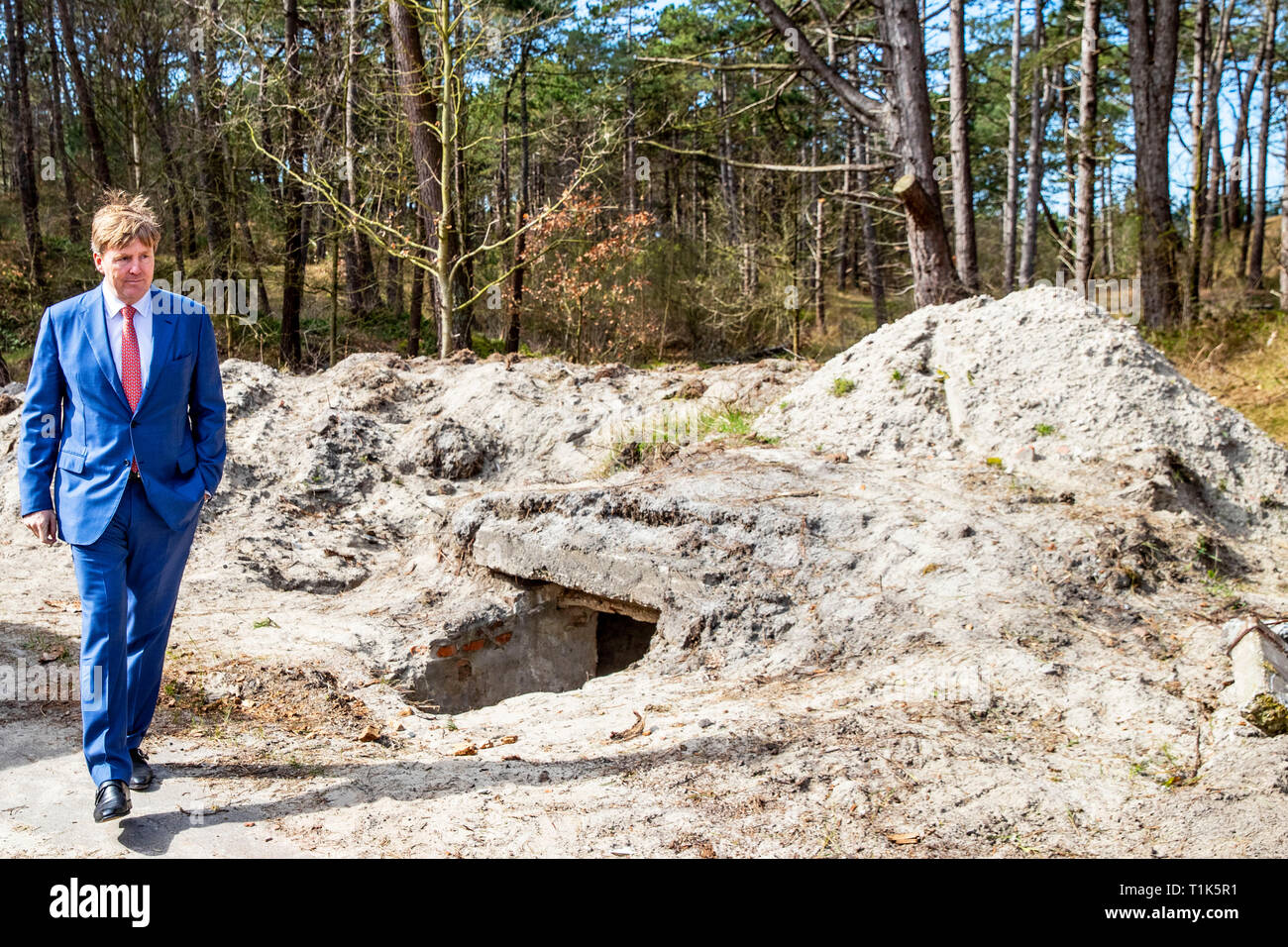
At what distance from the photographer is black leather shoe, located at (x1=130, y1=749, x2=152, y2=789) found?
353 cm

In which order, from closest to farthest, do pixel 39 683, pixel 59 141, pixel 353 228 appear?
pixel 39 683 → pixel 353 228 → pixel 59 141

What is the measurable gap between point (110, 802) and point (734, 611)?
3266mm

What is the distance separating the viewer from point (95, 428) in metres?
3.30

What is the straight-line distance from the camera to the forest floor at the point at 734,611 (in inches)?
134

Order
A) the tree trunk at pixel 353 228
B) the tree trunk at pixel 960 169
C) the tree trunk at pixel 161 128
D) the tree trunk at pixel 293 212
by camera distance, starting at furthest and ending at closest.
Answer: the tree trunk at pixel 161 128, the tree trunk at pixel 293 212, the tree trunk at pixel 353 228, the tree trunk at pixel 960 169

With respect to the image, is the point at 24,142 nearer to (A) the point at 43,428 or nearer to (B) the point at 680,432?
(B) the point at 680,432

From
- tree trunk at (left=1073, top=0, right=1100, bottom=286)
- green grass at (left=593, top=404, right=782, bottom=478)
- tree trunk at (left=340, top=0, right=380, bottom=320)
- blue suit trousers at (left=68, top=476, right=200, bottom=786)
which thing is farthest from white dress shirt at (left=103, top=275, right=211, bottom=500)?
tree trunk at (left=1073, top=0, right=1100, bottom=286)

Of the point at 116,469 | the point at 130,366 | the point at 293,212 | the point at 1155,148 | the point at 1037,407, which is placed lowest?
the point at 116,469

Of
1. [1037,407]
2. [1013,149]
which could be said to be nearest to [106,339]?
[1037,407]

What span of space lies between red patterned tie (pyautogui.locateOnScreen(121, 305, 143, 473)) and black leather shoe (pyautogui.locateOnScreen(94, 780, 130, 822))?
1.24 m

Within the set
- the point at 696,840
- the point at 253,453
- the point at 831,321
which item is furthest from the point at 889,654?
the point at 831,321

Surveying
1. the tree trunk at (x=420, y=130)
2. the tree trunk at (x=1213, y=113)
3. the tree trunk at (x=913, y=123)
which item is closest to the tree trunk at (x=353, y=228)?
the tree trunk at (x=420, y=130)

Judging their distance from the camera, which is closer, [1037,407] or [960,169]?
[1037,407]

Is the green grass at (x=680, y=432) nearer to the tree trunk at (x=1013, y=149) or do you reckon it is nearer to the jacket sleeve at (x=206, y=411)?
the jacket sleeve at (x=206, y=411)
